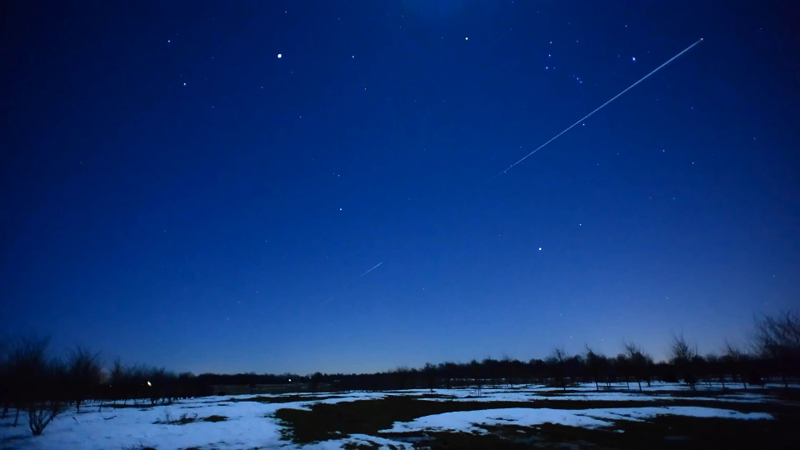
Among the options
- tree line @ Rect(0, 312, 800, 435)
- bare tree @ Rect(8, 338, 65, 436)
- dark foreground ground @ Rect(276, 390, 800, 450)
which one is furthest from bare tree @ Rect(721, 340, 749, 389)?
bare tree @ Rect(8, 338, 65, 436)

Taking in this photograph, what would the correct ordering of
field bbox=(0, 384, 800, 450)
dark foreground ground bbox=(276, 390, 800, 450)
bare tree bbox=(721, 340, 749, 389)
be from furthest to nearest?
1. bare tree bbox=(721, 340, 749, 389)
2. field bbox=(0, 384, 800, 450)
3. dark foreground ground bbox=(276, 390, 800, 450)

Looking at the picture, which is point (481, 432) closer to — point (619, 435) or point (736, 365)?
point (619, 435)

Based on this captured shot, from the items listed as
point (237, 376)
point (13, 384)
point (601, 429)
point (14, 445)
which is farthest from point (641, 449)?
point (237, 376)

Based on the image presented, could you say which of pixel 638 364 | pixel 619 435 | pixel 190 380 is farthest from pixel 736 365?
pixel 190 380

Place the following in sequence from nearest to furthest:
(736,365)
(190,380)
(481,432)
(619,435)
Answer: (619,435) < (481,432) < (736,365) < (190,380)

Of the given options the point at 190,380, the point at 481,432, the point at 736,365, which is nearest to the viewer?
the point at 481,432

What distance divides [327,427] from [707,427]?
1859cm

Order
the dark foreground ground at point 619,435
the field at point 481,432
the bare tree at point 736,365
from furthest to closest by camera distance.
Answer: the bare tree at point 736,365, the field at point 481,432, the dark foreground ground at point 619,435

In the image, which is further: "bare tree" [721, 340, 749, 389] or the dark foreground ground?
"bare tree" [721, 340, 749, 389]

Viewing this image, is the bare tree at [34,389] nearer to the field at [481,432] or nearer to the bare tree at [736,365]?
the field at [481,432]

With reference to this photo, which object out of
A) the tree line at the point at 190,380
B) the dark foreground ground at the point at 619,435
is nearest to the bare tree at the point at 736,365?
the tree line at the point at 190,380

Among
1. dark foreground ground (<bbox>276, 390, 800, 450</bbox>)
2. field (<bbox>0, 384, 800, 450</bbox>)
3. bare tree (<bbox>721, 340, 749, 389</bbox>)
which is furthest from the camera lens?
bare tree (<bbox>721, 340, 749, 389</bbox>)

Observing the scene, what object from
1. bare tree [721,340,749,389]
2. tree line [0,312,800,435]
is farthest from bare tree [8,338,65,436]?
bare tree [721,340,749,389]

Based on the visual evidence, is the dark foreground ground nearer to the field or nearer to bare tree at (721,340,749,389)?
the field
